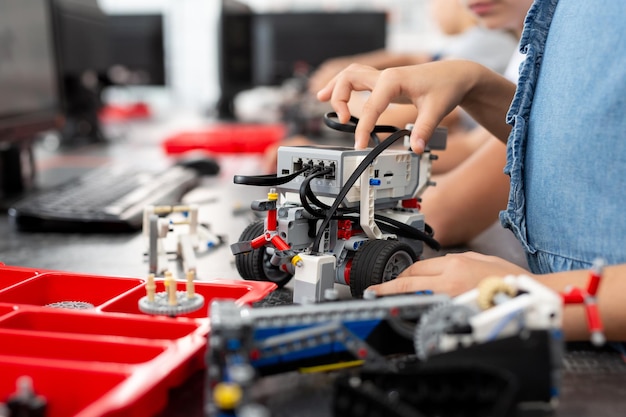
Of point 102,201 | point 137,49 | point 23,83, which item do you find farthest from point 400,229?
point 137,49

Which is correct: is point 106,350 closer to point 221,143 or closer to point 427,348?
point 427,348

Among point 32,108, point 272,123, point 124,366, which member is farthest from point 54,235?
point 272,123

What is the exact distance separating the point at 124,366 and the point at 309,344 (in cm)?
13

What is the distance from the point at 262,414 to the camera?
35 centimetres

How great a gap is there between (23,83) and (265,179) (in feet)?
3.28

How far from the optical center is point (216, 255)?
0.88 m

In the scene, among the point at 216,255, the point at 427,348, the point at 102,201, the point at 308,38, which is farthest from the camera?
the point at 308,38

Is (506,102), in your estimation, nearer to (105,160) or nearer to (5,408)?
(5,408)

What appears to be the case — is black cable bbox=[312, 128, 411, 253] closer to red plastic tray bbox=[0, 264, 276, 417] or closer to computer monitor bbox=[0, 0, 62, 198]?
red plastic tray bbox=[0, 264, 276, 417]

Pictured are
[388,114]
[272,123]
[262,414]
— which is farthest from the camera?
[272,123]

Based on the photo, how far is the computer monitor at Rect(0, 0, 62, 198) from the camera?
1.29 metres

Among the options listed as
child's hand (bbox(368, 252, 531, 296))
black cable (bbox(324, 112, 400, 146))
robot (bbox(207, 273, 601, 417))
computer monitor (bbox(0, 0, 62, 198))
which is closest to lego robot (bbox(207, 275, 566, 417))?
robot (bbox(207, 273, 601, 417))

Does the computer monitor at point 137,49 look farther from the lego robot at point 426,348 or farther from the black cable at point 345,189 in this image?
Result: the lego robot at point 426,348

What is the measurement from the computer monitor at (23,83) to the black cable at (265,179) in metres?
0.86
